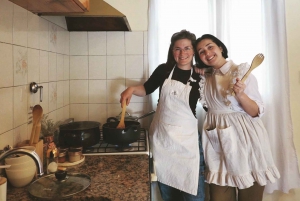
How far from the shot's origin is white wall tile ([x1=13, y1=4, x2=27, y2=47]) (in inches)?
36.1

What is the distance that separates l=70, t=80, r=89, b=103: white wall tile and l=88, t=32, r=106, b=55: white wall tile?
0.22 metres

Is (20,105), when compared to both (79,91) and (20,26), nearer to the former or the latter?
(20,26)

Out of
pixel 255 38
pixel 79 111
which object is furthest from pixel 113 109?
pixel 255 38

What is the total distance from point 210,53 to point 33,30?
86 cm

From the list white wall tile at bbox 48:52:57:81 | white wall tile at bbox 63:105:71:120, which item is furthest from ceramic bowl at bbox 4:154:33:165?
white wall tile at bbox 63:105:71:120

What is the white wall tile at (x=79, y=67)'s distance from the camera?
1558mm

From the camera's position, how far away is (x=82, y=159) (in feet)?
3.38

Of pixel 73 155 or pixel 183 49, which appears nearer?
pixel 73 155

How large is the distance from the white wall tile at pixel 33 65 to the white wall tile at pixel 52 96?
0.16 metres

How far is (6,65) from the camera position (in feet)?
2.83

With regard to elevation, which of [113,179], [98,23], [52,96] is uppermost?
[98,23]

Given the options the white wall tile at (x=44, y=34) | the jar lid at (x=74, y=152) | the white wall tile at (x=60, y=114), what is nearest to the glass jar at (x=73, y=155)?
the jar lid at (x=74, y=152)

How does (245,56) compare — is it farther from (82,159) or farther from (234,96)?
(82,159)

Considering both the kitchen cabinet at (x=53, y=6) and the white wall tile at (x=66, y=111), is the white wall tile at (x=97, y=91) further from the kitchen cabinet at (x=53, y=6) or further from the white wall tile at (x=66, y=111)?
the kitchen cabinet at (x=53, y=6)
